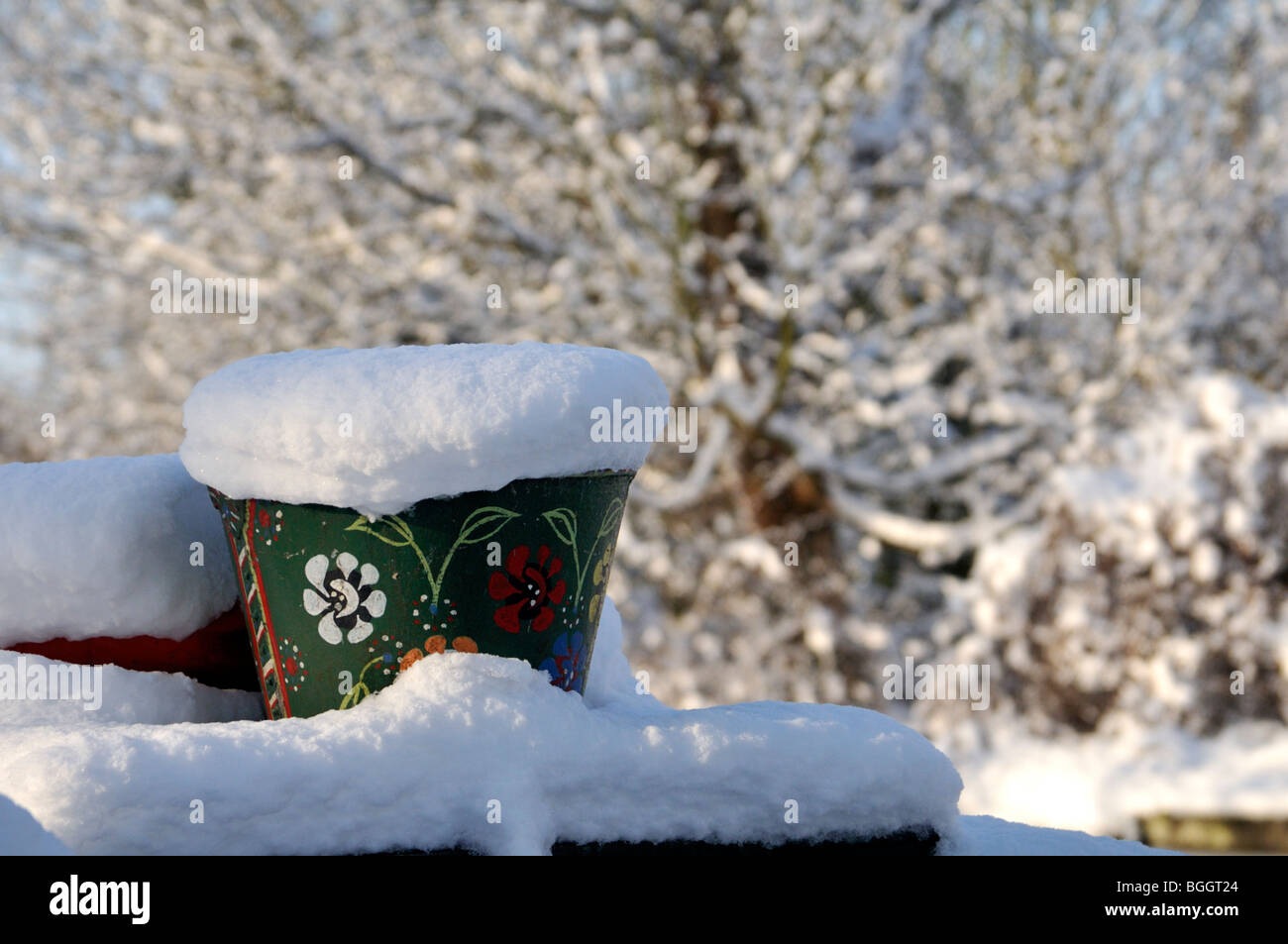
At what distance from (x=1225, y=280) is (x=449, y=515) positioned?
22.8 ft

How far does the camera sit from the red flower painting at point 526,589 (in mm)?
1365

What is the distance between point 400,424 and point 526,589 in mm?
254

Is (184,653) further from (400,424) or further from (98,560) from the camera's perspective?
(400,424)

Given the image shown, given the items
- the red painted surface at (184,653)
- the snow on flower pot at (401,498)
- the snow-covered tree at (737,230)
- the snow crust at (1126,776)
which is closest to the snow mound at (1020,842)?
the snow on flower pot at (401,498)

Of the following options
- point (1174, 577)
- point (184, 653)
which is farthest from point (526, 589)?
point (1174, 577)

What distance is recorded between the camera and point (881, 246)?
5480 mm

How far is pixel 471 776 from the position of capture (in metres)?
1.29

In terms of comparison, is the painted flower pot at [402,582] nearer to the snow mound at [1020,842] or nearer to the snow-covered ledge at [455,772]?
the snow-covered ledge at [455,772]

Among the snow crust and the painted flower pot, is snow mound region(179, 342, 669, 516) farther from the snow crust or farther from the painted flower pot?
the snow crust

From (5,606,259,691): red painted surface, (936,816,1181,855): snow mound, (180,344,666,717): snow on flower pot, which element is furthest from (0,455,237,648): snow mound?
(936,816,1181,855): snow mound

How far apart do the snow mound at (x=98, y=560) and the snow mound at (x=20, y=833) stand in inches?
20.7

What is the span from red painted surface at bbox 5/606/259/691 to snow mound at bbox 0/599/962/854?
0.17ft

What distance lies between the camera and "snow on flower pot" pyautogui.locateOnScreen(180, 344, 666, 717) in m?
1.30
